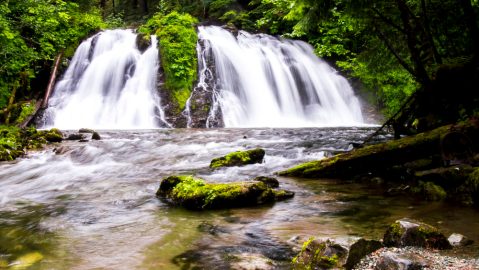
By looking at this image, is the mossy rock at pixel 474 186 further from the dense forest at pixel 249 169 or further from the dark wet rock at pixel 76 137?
the dark wet rock at pixel 76 137

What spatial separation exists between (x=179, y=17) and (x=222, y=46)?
128 inches

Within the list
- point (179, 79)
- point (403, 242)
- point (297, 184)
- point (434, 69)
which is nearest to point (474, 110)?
point (434, 69)

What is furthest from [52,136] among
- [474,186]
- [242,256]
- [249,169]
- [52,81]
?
[474,186]

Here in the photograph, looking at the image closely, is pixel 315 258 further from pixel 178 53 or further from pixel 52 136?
pixel 178 53

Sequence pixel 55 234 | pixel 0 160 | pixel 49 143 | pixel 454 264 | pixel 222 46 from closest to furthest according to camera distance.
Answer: pixel 454 264
pixel 55 234
pixel 0 160
pixel 49 143
pixel 222 46

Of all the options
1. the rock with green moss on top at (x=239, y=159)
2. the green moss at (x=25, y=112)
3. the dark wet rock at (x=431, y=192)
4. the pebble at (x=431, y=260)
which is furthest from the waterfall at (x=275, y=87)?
the pebble at (x=431, y=260)

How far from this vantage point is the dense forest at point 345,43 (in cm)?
802

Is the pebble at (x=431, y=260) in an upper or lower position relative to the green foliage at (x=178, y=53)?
lower

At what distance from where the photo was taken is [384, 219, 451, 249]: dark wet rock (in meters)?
3.65

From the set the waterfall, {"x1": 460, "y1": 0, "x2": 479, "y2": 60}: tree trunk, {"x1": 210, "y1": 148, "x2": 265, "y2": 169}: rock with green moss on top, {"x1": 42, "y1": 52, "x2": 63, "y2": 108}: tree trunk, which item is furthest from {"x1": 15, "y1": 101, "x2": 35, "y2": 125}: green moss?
{"x1": 460, "y1": 0, "x2": 479, "y2": 60}: tree trunk

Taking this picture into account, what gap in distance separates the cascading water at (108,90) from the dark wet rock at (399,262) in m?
16.7

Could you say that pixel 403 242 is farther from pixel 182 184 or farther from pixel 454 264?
pixel 182 184

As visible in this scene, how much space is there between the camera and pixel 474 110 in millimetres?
7684

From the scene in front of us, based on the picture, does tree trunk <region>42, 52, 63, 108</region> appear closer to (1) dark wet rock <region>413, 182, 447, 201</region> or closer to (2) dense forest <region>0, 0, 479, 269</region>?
(2) dense forest <region>0, 0, 479, 269</region>
